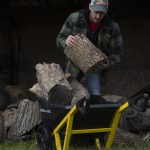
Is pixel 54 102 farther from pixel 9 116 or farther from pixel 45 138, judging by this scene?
pixel 9 116

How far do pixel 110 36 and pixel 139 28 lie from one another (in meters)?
3.48

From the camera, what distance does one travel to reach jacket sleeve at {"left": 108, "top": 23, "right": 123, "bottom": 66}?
7836 mm

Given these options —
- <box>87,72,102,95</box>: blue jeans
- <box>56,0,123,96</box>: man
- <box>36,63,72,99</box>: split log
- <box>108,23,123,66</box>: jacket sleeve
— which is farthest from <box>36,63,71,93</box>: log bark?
<box>108,23,123,66</box>: jacket sleeve

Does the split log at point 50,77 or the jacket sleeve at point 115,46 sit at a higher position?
the jacket sleeve at point 115,46

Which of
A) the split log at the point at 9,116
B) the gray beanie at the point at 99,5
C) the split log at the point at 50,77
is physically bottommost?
the split log at the point at 9,116

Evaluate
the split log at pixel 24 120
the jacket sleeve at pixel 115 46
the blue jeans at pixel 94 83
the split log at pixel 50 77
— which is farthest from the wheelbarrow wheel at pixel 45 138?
the jacket sleeve at pixel 115 46

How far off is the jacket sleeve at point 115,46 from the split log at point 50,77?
627 mm

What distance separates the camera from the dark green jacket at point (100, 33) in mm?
7754

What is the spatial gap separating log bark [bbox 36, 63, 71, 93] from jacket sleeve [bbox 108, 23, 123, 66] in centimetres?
63

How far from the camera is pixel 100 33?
7781 mm

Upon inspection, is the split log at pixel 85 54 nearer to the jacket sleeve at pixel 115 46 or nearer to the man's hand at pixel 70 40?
→ the man's hand at pixel 70 40

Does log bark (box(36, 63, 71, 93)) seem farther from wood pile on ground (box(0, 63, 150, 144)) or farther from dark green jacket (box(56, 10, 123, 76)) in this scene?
dark green jacket (box(56, 10, 123, 76))

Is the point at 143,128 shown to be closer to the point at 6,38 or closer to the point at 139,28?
the point at 139,28

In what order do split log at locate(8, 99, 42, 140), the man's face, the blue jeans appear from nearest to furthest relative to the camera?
the man's face, the blue jeans, split log at locate(8, 99, 42, 140)
